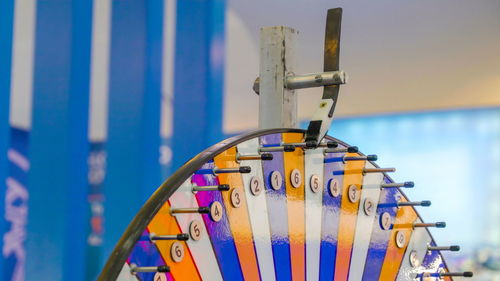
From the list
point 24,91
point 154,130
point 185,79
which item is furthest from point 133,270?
point 24,91

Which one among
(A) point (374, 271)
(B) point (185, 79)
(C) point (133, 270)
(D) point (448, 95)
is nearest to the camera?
(C) point (133, 270)

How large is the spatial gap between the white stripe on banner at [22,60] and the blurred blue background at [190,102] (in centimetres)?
2

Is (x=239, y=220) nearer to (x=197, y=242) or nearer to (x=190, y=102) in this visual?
(x=197, y=242)

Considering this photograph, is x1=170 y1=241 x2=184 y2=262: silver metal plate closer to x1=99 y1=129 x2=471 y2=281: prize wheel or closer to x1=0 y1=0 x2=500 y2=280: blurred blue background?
x1=99 y1=129 x2=471 y2=281: prize wheel

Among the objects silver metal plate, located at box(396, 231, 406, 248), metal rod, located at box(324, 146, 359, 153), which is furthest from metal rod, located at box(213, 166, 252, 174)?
silver metal plate, located at box(396, 231, 406, 248)

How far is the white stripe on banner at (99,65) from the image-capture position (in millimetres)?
4424

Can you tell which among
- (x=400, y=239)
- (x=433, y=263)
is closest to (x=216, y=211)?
(x=400, y=239)

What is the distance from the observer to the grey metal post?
1441mm

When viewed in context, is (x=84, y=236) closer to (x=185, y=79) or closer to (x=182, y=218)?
(x=185, y=79)

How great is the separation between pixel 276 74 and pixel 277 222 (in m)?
0.40

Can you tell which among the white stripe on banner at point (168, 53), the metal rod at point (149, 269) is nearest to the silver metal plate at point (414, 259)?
the metal rod at point (149, 269)

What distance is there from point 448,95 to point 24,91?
3.67 meters

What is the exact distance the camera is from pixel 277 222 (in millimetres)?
1159

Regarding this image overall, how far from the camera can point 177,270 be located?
2.98ft
